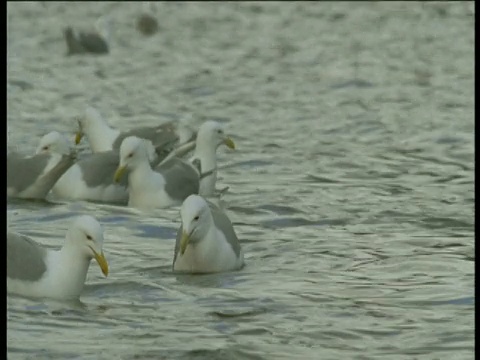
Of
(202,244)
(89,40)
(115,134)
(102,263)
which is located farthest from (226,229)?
(89,40)

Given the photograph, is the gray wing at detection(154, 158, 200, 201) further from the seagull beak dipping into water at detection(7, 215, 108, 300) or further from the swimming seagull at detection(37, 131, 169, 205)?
the seagull beak dipping into water at detection(7, 215, 108, 300)

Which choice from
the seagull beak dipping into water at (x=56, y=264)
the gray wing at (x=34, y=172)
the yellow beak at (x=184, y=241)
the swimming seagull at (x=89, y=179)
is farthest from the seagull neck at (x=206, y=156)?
the seagull beak dipping into water at (x=56, y=264)

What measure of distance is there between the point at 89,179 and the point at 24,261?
424 cm

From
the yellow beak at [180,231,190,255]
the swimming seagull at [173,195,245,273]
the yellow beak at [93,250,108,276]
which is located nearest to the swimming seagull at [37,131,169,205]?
the swimming seagull at [173,195,245,273]

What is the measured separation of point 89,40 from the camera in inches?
1045

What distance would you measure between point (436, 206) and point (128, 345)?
5691 mm

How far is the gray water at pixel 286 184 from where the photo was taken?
9859 millimetres

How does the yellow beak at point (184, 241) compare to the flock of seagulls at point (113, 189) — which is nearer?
the flock of seagulls at point (113, 189)

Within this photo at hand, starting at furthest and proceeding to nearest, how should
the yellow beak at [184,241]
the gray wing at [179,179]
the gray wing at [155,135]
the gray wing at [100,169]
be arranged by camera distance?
the gray wing at [155,135] < the gray wing at [100,169] < the gray wing at [179,179] < the yellow beak at [184,241]

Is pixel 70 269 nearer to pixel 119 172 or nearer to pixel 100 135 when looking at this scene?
pixel 119 172

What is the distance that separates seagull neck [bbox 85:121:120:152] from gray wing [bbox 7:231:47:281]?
5663 mm

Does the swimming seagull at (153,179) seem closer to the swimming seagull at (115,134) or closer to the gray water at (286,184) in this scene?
the gray water at (286,184)

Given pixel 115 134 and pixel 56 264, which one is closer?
pixel 56 264
